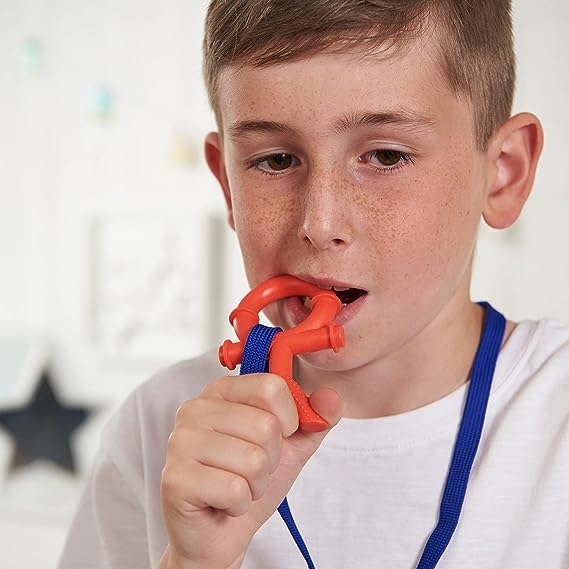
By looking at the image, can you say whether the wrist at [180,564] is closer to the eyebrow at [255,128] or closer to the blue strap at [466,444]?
the blue strap at [466,444]

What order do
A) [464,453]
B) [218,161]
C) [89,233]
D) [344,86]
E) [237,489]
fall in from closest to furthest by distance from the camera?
[237,489], [344,86], [464,453], [218,161], [89,233]

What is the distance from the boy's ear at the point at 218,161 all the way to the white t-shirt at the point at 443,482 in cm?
27

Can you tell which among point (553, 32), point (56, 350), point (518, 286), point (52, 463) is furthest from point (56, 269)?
point (553, 32)

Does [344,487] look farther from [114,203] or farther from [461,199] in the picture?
[114,203]

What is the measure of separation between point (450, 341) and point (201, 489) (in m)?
0.39

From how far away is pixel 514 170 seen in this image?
0.96m

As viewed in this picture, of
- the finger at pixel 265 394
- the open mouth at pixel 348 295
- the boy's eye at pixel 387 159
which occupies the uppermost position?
the boy's eye at pixel 387 159

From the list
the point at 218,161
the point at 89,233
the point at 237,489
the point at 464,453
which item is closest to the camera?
the point at 237,489

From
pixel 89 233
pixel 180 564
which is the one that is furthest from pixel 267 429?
pixel 89 233

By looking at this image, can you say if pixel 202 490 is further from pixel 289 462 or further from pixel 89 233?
pixel 89 233

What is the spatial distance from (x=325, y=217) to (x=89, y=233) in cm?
168

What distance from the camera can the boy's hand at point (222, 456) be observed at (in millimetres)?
677

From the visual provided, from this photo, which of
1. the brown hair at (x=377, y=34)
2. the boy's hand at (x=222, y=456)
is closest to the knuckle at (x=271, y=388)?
the boy's hand at (x=222, y=456)

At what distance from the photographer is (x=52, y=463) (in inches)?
97.8
